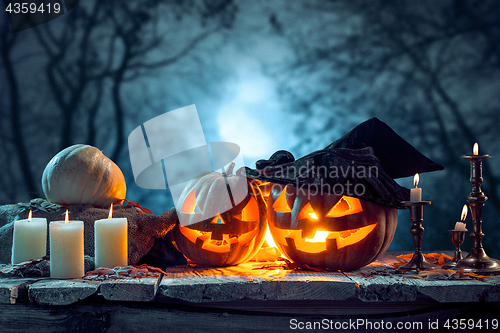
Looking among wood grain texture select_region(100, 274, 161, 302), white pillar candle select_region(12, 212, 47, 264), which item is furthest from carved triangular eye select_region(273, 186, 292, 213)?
white pillar candle select_region(12, 212, 47, 264)

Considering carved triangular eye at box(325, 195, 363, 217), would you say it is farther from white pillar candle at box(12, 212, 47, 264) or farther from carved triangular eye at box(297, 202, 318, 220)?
white pillar candle at box(12, 212, 47, 264)

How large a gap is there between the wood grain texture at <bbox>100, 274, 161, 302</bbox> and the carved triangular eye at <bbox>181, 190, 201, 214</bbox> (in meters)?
0.40

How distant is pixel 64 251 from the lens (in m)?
1.16

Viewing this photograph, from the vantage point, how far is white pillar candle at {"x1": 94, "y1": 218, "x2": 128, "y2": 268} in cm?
127

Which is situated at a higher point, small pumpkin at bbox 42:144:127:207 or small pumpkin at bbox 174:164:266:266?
small pumpkin at bbox 42:144:127:207

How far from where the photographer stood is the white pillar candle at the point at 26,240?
1.31m

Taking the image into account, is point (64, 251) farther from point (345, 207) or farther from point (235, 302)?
point (345, 207)

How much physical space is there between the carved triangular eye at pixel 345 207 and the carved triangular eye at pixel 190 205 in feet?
1.63

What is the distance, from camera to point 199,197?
1.44 metres

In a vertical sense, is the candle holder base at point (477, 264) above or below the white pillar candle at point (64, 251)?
below

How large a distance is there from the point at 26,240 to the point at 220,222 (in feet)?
2.21

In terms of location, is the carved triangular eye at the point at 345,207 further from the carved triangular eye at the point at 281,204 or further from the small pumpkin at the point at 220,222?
the small pumpkin at the point at 220,222

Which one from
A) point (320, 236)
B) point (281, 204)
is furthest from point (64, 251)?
point (320, 236)

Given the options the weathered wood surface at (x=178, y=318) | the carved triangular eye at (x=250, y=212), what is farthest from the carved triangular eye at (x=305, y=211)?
the weathered wood surface at (x=178, y=318)
